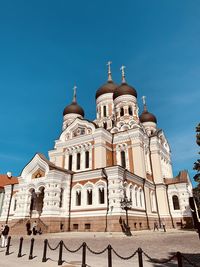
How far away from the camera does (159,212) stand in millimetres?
28500

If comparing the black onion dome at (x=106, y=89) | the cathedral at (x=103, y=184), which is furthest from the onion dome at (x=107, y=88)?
the cathedral at (x=103, y=184)

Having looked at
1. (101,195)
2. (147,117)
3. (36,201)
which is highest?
(147,117)

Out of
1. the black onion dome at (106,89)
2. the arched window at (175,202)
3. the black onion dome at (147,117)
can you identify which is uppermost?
the black onion dome at (106,89)

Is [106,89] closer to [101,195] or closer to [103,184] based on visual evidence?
[103,184]

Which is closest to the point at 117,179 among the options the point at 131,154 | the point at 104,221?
the point at 104,221

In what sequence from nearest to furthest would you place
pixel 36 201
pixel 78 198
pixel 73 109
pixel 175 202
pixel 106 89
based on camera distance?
pixel 78 198
pixel 36 201
pixel 175 202
pixel 73 109
pixel 106 89

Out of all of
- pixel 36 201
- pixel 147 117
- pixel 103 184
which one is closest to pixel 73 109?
pixel 147 117

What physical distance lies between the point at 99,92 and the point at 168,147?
55.9 feet

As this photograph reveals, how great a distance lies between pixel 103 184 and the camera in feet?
73.6

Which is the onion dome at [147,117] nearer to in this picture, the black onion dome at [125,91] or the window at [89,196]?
the black onion dome at [125,91]

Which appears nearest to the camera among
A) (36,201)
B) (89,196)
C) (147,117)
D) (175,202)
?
(89,196)

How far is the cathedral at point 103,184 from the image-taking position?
21.4 meters

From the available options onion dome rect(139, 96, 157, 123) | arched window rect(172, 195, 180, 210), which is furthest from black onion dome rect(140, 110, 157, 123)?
arched window rect(172, 195, 180, 210)

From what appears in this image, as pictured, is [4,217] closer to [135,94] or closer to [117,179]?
[117,179]
